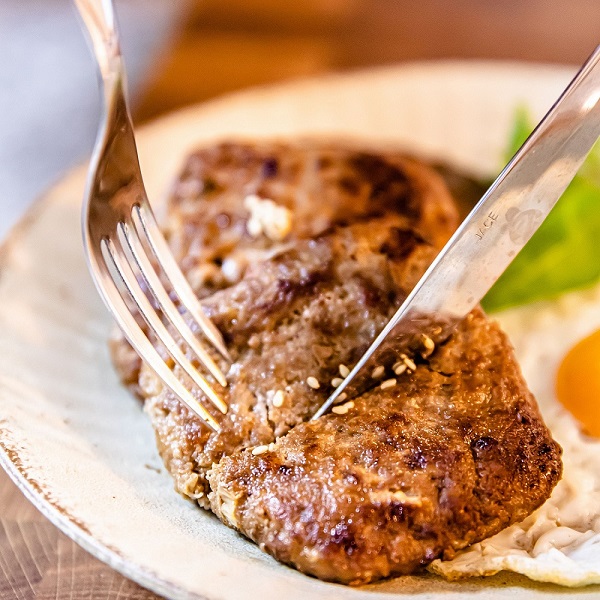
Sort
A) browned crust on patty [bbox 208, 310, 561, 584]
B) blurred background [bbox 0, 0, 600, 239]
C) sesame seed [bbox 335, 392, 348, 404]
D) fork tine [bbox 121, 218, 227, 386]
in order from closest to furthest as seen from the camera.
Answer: browned crust on patty [bbox 208, 310, 561, 584]
sesame seed [bbox 335, 392, 348, 404]
fork tine [bbox 121, 218, 227, 386]
blurred background [bbox 0, 0, 600, 239]

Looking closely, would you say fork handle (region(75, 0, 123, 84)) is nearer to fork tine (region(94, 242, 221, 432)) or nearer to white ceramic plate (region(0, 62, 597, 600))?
fork tine (region(94, 242, 221, 432))

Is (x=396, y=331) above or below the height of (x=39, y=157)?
above

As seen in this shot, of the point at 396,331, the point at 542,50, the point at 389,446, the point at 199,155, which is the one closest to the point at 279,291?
the point at 396,331

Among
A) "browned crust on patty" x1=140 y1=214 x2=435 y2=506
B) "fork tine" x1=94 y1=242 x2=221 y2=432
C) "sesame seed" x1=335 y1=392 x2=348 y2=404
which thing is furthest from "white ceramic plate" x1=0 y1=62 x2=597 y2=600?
"sesame seed" x1=335 y1=392 x2=348 y2=404

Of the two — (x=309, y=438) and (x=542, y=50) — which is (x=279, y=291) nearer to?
(x=309, y=438)

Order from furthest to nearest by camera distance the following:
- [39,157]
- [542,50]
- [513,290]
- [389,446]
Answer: [542,50]
[39,157]
[513,290]
[389,446]

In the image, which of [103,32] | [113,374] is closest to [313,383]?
[113,374]
